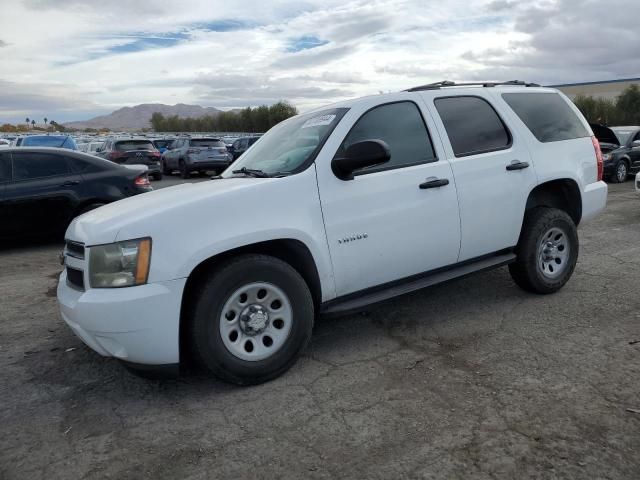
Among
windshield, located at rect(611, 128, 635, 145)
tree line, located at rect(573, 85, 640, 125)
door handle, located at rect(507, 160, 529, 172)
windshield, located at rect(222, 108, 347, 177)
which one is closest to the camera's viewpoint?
windshield, located at rect(222, 108, 347, 177)

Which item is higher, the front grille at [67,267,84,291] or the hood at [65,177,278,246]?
the hood at [65,177,278,246]

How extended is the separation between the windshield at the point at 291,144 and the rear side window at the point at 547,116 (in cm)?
183

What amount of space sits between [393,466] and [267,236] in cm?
152

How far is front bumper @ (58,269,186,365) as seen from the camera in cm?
307

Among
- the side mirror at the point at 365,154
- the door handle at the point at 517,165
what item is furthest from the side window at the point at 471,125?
the side mirror at the point at 365,154

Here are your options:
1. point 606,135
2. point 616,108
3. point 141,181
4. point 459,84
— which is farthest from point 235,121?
point 459,84

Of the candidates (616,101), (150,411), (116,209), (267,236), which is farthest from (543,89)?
(616,101)

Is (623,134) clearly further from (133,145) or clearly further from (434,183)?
(133,145)

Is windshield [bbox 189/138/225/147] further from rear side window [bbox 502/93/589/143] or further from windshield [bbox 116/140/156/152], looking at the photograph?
rear side window [bbox 502/93/589/143]

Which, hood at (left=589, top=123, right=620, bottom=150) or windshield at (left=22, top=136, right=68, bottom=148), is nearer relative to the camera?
hood at (left=589, top=123, right=620, bottom=150)

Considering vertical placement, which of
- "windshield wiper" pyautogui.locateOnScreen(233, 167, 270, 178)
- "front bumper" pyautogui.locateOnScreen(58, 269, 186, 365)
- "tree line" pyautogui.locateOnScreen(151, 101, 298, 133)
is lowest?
"front bumper" pyautogui.locateOnScreen(58, 269, 186, 365)

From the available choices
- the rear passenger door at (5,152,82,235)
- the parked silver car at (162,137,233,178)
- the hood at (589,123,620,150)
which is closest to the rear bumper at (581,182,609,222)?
the rear passenger door at (5,152,82,235)

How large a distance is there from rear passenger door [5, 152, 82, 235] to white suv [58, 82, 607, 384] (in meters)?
4.61

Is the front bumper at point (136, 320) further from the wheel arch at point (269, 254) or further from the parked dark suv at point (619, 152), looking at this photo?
the parked dark suv at point (619, 152)
